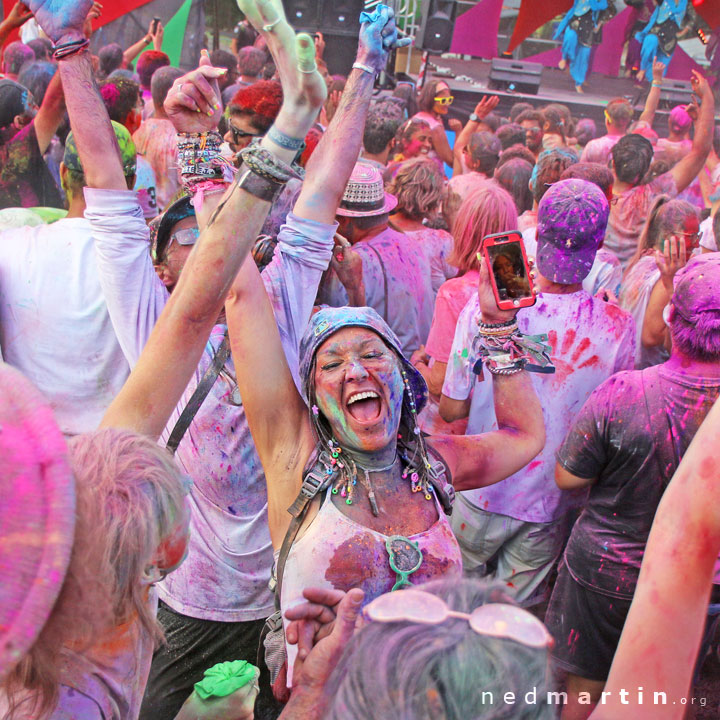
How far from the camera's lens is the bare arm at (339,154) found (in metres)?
2.33

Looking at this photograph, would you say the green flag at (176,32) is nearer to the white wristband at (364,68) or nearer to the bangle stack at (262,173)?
the white wristband at (364,68)

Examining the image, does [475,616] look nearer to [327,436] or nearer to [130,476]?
[130,476]

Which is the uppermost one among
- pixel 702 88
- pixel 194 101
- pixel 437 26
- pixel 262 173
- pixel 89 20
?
pixel 437 26

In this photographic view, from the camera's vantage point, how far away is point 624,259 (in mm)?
4922

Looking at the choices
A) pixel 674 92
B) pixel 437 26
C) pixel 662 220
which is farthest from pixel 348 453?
pixel 674 92

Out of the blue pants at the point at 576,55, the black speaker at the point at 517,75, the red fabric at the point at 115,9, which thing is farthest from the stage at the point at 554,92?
the red fabric at the point at 115,9

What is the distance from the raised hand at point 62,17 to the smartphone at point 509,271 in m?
1.39

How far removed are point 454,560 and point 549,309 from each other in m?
1.35

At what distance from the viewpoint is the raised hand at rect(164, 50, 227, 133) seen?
6.48 ft

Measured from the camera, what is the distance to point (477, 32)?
12336 millimetres

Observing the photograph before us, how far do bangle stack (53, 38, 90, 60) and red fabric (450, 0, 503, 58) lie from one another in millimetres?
11209

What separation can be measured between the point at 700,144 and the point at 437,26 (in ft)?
24.8

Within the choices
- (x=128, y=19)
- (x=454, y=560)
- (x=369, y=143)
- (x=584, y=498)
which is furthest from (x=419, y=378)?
(x=128, y=19)

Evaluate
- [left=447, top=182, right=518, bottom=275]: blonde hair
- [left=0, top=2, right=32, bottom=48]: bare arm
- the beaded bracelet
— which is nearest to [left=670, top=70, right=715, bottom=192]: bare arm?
[left=447, top=182, right=518, bottom=275]: blonde hair
